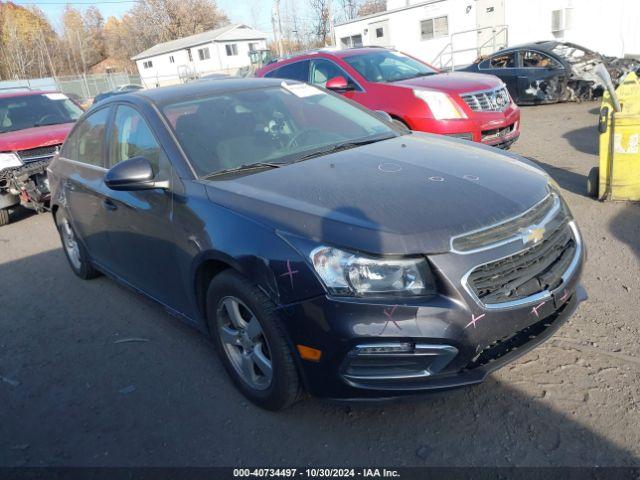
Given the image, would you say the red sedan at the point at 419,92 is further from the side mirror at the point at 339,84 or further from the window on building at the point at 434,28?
the window on building at the point at 434,28

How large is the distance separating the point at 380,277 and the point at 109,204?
2365 millimetres

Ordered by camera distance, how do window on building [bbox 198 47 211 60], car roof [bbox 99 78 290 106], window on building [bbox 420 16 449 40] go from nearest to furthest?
1. car roof [bbox 99 78 290 106]
2. window on building [bbox 420 16 449 40]
3. window on building [bbox 198 47 211 60]

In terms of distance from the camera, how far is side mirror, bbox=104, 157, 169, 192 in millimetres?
3021

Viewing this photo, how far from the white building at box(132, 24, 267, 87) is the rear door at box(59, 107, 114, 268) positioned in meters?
46.7

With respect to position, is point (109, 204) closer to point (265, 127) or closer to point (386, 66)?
point (265, 127)

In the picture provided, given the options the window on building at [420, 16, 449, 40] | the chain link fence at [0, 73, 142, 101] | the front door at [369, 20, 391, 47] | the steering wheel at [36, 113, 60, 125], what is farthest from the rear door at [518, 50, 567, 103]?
the chain link fence at [0, 73, 142, 101]

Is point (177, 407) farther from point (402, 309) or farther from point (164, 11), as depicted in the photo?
point (164, 11)

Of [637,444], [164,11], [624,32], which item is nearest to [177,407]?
[637,444]

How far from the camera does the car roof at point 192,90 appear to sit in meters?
3.56

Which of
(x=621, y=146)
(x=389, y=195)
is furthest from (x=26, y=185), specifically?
(x=621, y=146)

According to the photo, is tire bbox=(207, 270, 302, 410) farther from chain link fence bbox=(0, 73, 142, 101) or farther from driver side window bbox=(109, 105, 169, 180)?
chain link fence bbox=(0, 73, 142, 101)

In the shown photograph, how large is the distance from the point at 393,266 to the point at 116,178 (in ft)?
5.74

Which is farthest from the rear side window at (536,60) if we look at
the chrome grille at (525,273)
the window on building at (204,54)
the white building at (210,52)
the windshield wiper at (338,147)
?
the window on building at (204,54)

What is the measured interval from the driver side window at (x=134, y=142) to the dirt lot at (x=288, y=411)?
1.27 m
